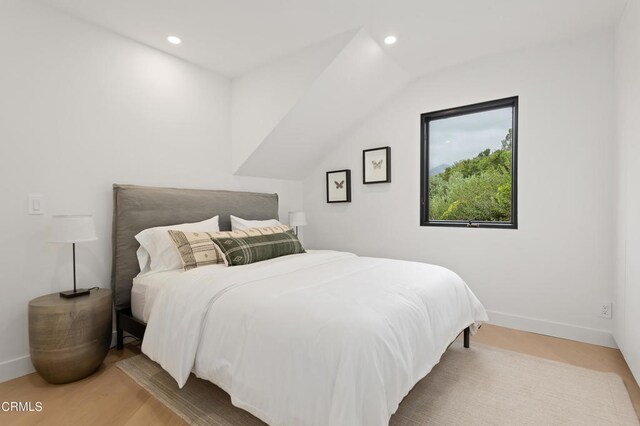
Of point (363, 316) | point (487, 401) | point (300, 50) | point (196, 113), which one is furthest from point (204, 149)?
point (487, 401)

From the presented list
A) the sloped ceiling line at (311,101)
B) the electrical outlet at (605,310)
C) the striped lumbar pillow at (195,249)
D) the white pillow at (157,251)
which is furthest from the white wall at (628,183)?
the white pillow at (157,251)

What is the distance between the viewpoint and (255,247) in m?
2.59

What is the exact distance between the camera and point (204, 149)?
3.36 meters

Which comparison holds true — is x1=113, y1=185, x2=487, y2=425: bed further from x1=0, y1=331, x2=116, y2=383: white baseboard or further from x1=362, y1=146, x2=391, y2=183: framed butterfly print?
x1=362, y1=146, x2=391, y2=183: framed butterfly print

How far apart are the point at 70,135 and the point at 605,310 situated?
4442mm

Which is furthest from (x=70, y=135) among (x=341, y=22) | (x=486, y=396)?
(x=486, y=396)

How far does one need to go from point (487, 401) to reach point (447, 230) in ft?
5.96

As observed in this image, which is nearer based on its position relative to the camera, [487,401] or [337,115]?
[487,401]

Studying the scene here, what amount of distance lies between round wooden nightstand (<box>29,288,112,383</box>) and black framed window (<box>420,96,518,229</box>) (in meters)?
3.07

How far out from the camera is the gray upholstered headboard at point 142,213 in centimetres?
253

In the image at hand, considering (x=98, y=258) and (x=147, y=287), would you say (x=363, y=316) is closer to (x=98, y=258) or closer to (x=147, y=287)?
(x=147, y=287)

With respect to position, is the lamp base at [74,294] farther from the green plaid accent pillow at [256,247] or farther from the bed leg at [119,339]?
the green plaid accent pillow at [256,247]

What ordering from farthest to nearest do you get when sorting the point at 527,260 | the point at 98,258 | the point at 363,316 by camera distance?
the point at 527,260 → the point at 98,258 → the point at 363,316

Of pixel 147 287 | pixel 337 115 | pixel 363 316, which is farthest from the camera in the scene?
pixel 337 115
